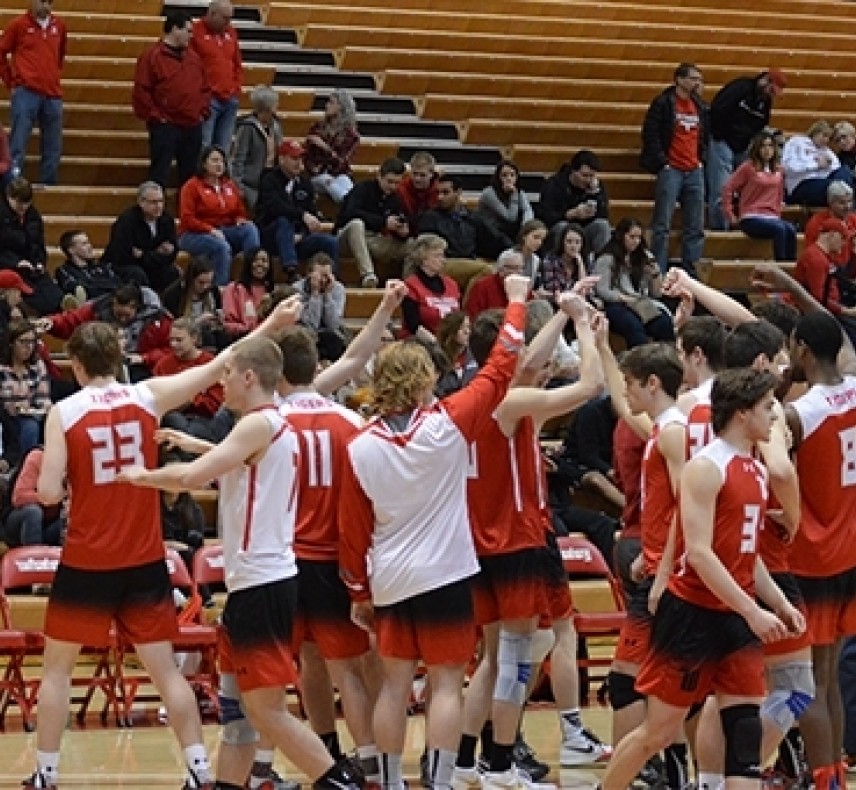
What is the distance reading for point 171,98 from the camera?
16.6 metres

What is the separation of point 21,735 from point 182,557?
166cm

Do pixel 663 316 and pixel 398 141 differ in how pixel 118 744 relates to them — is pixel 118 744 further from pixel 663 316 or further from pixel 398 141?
pixel 398 141

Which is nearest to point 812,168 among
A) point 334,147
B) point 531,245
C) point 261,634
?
point 531,245

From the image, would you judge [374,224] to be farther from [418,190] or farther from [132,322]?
[132,322]

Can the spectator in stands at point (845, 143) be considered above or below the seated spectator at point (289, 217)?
above

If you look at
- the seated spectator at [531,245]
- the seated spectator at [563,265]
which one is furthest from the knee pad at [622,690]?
the seated spectator at [563,265]

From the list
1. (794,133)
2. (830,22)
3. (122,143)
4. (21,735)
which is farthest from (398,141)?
(21,735)

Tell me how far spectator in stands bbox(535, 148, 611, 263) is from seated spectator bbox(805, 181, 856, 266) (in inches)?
69.7

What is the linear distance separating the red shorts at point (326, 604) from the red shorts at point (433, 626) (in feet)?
1.70

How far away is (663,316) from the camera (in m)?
16.2

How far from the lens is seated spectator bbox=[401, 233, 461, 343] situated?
14.6 m

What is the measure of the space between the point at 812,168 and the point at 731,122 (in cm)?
84

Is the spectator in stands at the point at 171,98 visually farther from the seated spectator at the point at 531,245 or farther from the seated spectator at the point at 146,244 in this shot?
the seated spectator at the point at 531,245

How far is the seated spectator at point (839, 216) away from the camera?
17.5m
